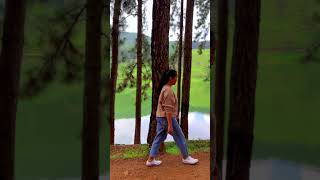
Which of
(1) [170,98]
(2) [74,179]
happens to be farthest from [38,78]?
(1) [170,98]

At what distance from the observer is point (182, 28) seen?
53.9ft

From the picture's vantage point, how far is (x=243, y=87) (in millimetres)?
3867

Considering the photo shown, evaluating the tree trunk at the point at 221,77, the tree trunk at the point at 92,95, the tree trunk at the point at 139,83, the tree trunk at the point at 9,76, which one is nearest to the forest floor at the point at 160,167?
the tree trunk at the point at 221,77

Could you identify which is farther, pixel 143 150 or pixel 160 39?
pixel 143 150

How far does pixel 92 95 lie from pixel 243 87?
49.3 inches

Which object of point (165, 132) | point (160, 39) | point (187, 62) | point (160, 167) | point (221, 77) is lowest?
point (160, 167)

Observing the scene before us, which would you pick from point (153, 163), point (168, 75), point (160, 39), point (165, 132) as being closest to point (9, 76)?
point (168, 75)

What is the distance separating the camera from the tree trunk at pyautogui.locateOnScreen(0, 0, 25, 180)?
3.53m

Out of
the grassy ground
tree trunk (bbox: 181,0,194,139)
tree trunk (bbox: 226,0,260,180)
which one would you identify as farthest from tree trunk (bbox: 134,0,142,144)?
tree trunk (bbox: 226,0,260,180)

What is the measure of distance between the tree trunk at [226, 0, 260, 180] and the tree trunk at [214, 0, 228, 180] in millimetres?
101

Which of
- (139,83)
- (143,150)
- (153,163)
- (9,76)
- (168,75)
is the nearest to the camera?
(9,76)

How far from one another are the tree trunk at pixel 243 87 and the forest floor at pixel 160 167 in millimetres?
3547

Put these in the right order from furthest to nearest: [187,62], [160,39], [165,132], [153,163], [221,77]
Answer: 1. [187,62]
2. [160,39]
3. [153,163]
4. [165,132]
5. [221,77]

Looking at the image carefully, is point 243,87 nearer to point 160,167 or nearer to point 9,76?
point 9,76
